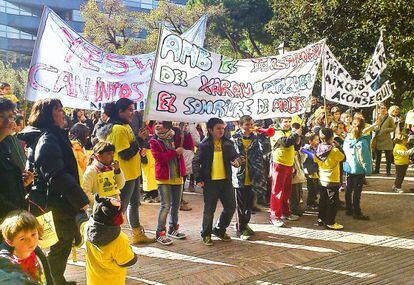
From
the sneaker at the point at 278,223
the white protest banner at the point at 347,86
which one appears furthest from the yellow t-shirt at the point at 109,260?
the white protest banner at the point at 347,86

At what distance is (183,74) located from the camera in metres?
5.76

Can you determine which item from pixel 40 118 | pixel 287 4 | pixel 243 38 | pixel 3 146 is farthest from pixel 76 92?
pixel 243 38

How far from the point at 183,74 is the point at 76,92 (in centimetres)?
162

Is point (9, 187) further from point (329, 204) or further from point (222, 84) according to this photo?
point (329, 204)

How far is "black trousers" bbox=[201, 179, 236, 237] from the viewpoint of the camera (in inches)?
233

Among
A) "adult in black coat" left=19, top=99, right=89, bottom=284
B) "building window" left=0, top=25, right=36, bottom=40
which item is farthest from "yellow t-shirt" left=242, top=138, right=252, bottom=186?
"building window" left=0, top=25, right=36, bottom=40

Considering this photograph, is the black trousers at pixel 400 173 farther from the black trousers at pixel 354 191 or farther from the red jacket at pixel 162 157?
the red jacket at pixel 162 157

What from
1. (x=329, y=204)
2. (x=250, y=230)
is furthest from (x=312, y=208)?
(x=250, y=230)

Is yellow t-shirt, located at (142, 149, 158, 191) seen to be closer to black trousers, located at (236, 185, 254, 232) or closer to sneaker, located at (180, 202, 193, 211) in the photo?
sneaker, located at (180, 202, 193, 211)

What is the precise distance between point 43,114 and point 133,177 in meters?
1.73

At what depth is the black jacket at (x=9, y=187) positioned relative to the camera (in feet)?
10.9

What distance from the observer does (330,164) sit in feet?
21.8

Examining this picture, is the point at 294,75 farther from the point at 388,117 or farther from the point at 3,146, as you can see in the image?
the point at 388,117

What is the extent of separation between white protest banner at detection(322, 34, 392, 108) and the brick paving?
1910mm
